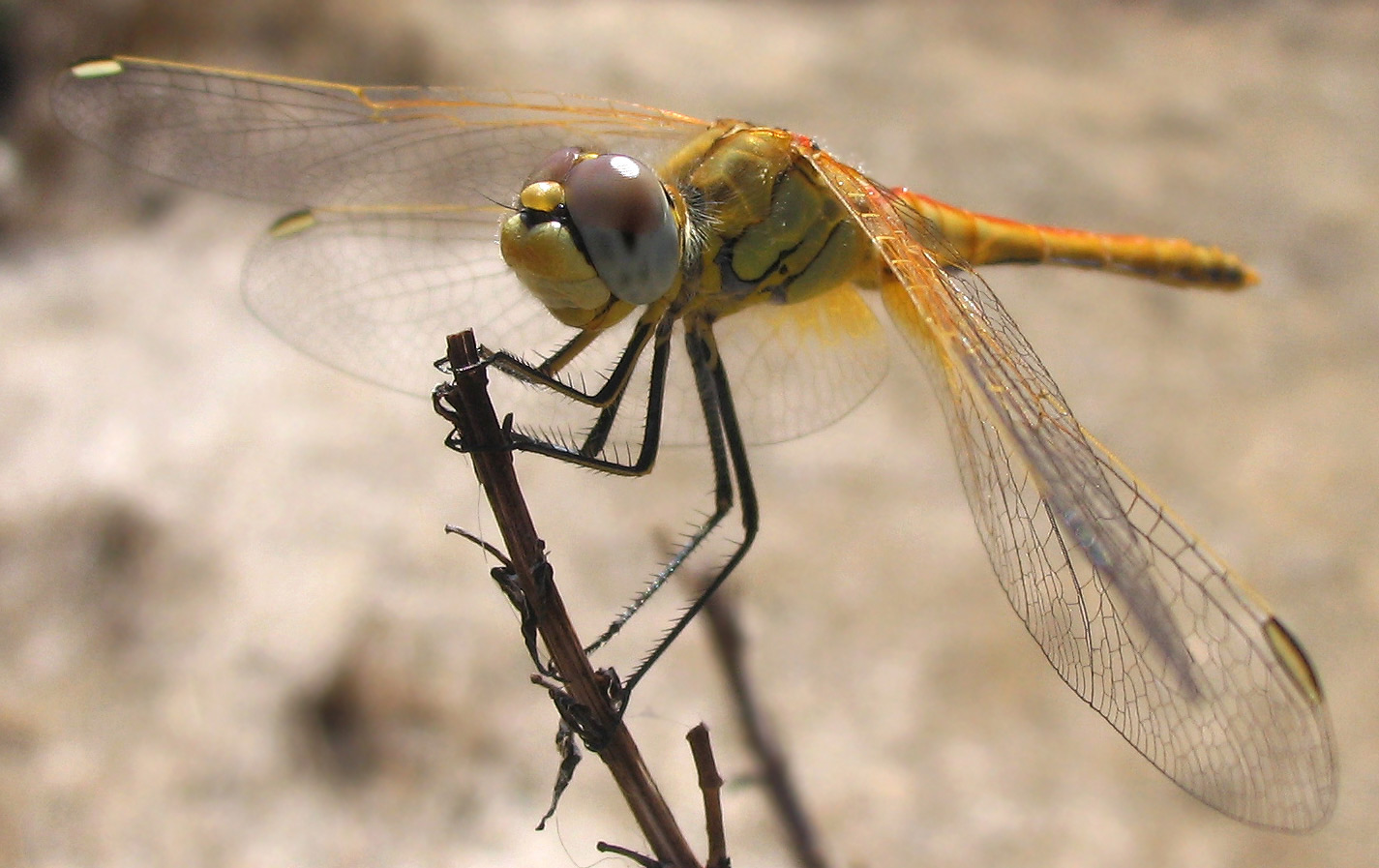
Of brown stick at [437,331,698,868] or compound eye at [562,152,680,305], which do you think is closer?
brown stick at [437,331,698,868]

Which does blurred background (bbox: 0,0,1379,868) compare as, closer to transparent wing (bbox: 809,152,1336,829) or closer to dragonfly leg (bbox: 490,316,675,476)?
dragonfly leg (bbox: 490,316,675,476)

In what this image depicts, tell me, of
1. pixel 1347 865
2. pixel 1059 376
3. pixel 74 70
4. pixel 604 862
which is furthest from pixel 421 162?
pixel 1347 865

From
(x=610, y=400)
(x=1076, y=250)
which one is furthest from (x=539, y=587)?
(x=1076, y=250)

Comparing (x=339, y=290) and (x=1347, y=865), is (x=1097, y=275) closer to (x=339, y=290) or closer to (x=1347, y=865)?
(x=1347, y=865)

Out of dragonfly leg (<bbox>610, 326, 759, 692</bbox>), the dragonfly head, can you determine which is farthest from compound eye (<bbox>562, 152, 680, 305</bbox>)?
dragonfly leg (<bbox>610, 326, 759, 692</bbox>)

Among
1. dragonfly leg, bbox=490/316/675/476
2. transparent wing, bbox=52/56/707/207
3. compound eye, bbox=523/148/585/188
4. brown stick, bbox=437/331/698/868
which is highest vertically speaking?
transparent wing, bbox=52/56/707/207

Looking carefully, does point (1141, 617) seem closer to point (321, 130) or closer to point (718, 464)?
point (718, 464)

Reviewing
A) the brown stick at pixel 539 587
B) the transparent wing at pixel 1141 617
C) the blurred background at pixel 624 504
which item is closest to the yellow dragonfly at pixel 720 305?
the transparent wing at pixel 1141 617
